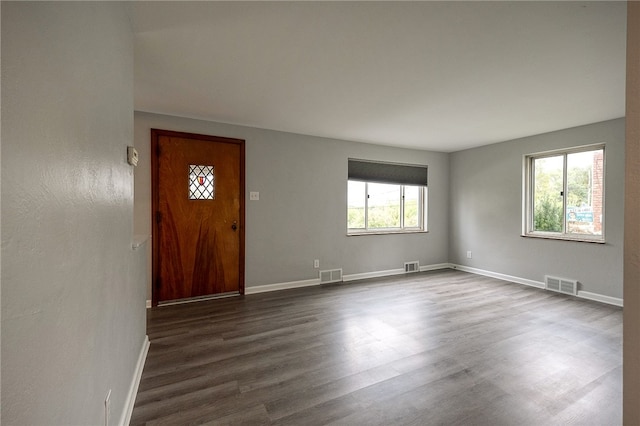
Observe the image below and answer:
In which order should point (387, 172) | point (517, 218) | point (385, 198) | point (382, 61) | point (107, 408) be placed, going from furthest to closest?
point (385, 198), point (387, 172), point (517, 218), point (382, 61), point (107, 408)

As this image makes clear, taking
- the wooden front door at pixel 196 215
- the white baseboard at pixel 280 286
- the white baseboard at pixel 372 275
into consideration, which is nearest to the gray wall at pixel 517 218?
the white baseboard at pixel 372 275

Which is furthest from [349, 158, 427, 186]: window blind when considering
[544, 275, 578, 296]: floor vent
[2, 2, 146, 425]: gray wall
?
[2, 2, 146, 425]: gray wall

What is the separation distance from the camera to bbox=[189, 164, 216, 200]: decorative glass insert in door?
3.73m

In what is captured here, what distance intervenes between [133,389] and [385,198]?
14.9 feet

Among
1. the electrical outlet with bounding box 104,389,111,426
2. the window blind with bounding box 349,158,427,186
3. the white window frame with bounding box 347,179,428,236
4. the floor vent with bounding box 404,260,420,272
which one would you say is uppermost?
the window blind with bounding box 349,158,427,186

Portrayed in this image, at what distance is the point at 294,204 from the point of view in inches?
174

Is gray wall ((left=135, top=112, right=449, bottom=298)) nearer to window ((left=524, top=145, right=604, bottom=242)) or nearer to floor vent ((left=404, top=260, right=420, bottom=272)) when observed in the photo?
floor vent ((left=404, top=260, right=420, bottom=272))

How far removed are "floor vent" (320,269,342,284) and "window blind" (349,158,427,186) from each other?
63.4 inches

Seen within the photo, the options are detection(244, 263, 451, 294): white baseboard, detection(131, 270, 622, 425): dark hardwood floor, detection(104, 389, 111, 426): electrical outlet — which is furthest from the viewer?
detection(244, 263, 451, 294): white baseboard

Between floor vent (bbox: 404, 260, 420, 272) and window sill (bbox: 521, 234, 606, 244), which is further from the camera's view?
floor vent (bbox: 404, 260, 420, 272)

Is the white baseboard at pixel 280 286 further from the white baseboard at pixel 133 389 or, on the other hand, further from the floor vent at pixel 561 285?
the floor vent at pixel 561 285

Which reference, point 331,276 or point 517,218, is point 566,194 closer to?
point 517,218

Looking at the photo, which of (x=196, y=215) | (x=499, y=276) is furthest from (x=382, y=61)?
(x=499, y=276)

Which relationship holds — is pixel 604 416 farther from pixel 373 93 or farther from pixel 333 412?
pixel 373 93
